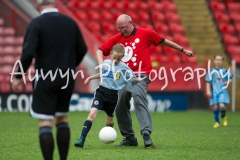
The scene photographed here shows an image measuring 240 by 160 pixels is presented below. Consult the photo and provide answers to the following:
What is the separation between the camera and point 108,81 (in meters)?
9.09

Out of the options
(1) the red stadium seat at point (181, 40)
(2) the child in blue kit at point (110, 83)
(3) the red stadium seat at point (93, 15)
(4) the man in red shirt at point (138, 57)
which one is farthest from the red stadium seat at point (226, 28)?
(2) the child in blue kit at point (110, 83)

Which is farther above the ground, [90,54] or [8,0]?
[8,0]

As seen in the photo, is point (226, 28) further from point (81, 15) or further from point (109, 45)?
point (109, 45)

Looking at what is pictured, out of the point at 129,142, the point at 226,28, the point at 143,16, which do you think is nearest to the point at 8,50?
the point at 143,16

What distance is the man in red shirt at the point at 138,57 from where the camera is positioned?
8914 millimetres

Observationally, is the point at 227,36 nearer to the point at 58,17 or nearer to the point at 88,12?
the point at 88,12

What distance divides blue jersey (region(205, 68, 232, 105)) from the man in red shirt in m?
5.27

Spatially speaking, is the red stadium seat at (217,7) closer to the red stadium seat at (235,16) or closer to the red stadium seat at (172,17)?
the red stadium seat at (235,16)

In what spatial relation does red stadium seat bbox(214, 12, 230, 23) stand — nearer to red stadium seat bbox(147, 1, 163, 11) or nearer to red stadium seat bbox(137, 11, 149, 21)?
red stadium seat bbox(147, 1, 163, 11)

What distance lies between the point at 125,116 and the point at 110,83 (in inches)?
24.9

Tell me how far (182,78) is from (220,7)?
8029mm

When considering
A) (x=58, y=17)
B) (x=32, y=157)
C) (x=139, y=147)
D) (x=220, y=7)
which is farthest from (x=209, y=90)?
(x=220, y=7)

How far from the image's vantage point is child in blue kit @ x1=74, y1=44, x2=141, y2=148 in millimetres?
8781

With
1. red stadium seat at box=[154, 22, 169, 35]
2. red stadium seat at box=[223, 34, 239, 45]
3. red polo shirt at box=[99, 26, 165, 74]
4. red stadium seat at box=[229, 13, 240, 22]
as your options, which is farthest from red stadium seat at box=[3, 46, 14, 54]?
red polo shirt at box=[99, 26, 165, 74]
